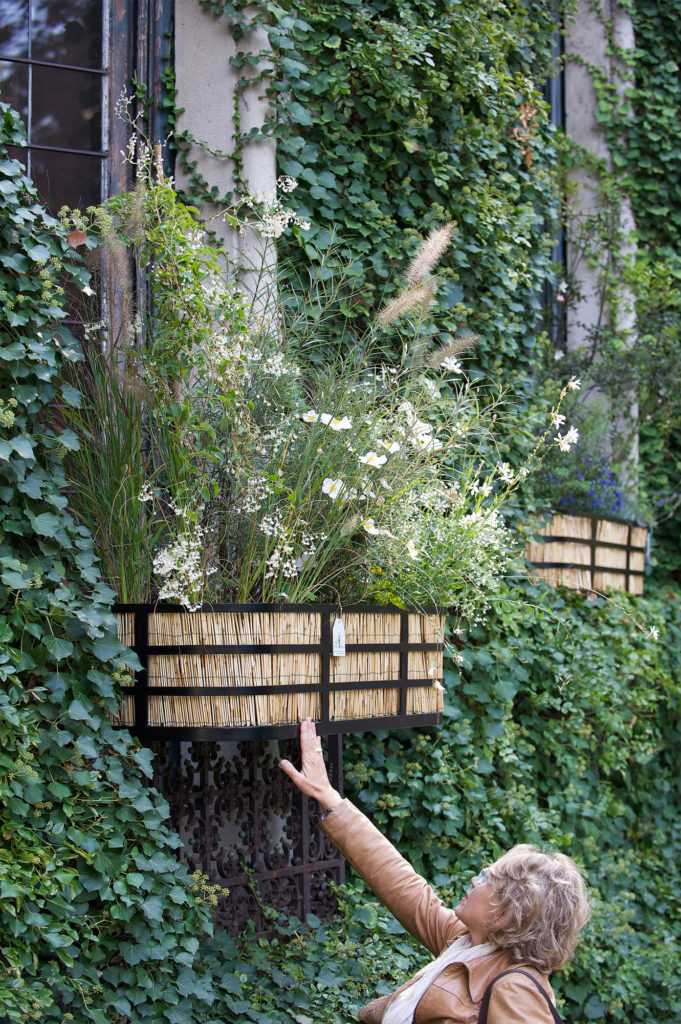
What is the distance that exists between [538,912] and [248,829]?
1.57 m

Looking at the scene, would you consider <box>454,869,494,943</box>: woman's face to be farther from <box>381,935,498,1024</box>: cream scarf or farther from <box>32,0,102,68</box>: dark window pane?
<box>32,0,102,68</box>: dark window pane

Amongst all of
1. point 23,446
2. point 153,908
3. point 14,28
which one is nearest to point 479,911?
point 153,908

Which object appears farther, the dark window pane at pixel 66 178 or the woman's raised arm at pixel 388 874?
the dark window pane at pixel 66 178

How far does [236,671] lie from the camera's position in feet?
11.4

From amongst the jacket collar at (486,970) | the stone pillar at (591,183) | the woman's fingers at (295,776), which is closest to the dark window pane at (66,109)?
the woman's fingers at (295,776)

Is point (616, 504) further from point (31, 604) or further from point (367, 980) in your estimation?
point (31, 604)

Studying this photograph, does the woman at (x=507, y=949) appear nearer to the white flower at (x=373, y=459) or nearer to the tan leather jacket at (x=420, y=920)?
the tan leather jacket at (x=420, y=920)

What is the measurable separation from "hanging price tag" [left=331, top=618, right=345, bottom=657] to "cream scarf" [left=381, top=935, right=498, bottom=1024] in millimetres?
1021

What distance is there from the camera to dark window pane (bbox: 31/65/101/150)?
15.3 ft

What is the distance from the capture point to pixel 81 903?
3.25 m

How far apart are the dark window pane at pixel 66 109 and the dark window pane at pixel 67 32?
0.06 m

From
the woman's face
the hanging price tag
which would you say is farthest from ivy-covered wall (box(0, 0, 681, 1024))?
the woman's face

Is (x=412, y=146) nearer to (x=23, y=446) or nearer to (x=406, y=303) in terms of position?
(x=406, y=303)

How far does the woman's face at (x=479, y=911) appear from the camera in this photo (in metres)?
2.83
